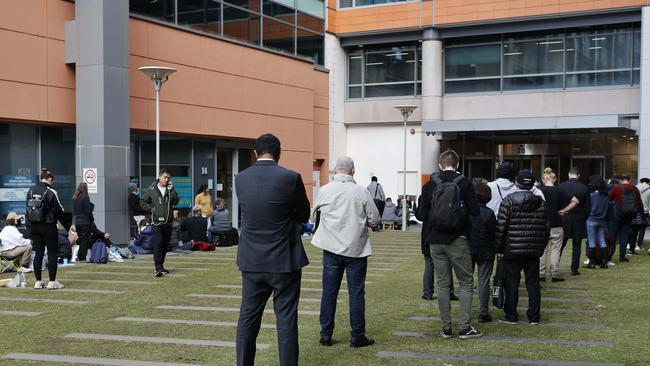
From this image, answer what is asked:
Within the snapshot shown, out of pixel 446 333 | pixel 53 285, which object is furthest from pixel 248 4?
pixel 446 333

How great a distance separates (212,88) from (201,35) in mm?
1594

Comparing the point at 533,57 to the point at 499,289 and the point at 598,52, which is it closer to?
the point at 598,52

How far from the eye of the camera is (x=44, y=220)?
1061cm

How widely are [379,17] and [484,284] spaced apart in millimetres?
23200

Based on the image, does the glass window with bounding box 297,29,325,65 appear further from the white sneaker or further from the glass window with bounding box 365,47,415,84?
the white sneaker

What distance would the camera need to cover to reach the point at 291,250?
5398 millimetres

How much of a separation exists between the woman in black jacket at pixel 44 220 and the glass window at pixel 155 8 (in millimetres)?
9261

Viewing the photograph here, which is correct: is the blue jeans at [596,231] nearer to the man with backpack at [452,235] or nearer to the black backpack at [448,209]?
the man with backpack at [452,235]

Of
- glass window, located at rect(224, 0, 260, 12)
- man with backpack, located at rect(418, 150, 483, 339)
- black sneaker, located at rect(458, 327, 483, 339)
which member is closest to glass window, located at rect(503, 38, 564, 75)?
glass window, located at rect(224, 0, 260, 12)

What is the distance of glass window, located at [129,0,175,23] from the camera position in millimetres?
19047

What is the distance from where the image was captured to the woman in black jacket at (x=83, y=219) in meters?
14.6

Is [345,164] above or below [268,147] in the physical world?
below

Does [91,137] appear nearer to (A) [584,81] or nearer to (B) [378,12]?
Answer: (B) [378,12]

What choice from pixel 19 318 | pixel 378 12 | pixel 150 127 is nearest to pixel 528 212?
pixel 19 318
